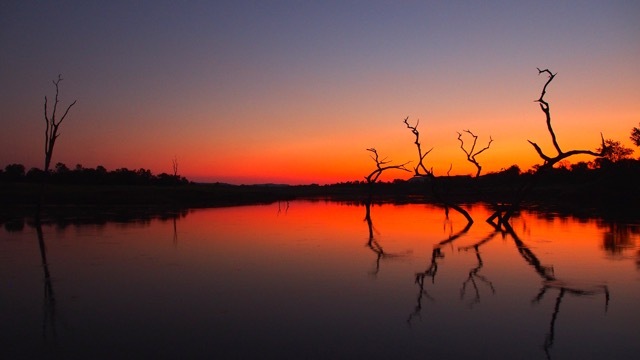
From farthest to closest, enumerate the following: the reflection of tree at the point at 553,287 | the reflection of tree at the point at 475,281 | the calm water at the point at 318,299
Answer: the reflection of tree at the point at 475,281 → the reflection of tree at the point at 553,287 → the calm water at the point at 318,299

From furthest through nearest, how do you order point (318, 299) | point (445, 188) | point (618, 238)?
point (445, 188) → point (618, 238) → point (318, 299)

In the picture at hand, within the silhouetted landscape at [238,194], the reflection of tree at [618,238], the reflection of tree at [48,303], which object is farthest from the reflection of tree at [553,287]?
the silhouetted landscape at [238,194]

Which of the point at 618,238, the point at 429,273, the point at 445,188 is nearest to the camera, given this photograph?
the point at 429,273

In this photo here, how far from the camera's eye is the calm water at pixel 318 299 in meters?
6.87

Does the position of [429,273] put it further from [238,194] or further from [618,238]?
[238,194]

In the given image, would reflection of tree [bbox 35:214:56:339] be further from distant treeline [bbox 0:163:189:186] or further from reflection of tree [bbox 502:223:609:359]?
distant treeline [bbox 0:163:189:186]

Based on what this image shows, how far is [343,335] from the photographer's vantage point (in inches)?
289

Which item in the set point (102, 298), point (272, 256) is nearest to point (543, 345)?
point (102, 298)

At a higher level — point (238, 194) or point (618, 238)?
point (238, 194)

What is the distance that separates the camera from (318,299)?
31.6 feet

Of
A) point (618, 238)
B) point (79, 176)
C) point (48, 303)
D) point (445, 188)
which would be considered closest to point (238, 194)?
point (79, 176)

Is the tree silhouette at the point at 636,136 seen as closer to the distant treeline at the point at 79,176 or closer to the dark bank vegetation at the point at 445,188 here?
the dark bank vegetation at the point at 445,188

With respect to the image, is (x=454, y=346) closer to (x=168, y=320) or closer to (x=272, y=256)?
(x=168, y=320)

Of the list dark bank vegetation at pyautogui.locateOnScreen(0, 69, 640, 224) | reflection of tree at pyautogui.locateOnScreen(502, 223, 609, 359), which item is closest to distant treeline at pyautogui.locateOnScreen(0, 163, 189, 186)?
dark bank vegetation at pyautogui.locateOnScreen(0, 69, 640, 224)
